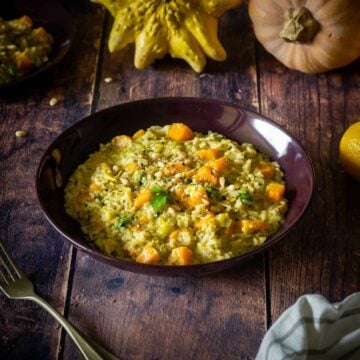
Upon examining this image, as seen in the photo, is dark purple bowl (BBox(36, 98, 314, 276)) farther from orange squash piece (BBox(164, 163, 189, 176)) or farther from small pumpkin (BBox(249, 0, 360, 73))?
small pumpkin (BBox(249, 0, 360, 73))

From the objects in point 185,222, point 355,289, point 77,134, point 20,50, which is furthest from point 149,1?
point 355,289

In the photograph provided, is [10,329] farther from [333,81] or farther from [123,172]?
[333,81]

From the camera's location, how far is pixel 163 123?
2.16 m

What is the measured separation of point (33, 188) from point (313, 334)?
106 centimetres

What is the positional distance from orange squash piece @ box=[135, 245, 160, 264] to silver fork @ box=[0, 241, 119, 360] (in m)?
0.25

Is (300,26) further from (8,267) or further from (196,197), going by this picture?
(8,267)

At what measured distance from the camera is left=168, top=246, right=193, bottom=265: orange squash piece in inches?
65.1

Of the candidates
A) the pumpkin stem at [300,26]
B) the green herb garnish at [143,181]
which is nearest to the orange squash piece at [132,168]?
the green herb garnish at [143,181]

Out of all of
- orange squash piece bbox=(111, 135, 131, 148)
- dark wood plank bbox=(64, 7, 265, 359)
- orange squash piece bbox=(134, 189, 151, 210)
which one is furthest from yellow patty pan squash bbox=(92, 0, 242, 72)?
dark wood plank bbox=(64, 7, 265, 359)

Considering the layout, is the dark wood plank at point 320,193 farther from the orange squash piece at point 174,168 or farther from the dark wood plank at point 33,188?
the dark wood plank at point 33,188

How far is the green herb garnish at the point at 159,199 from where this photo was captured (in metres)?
1.76

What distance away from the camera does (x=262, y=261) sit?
1.82 metres

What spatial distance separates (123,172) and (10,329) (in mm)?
576

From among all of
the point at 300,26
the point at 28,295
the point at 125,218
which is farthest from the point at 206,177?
the point at 300,26
